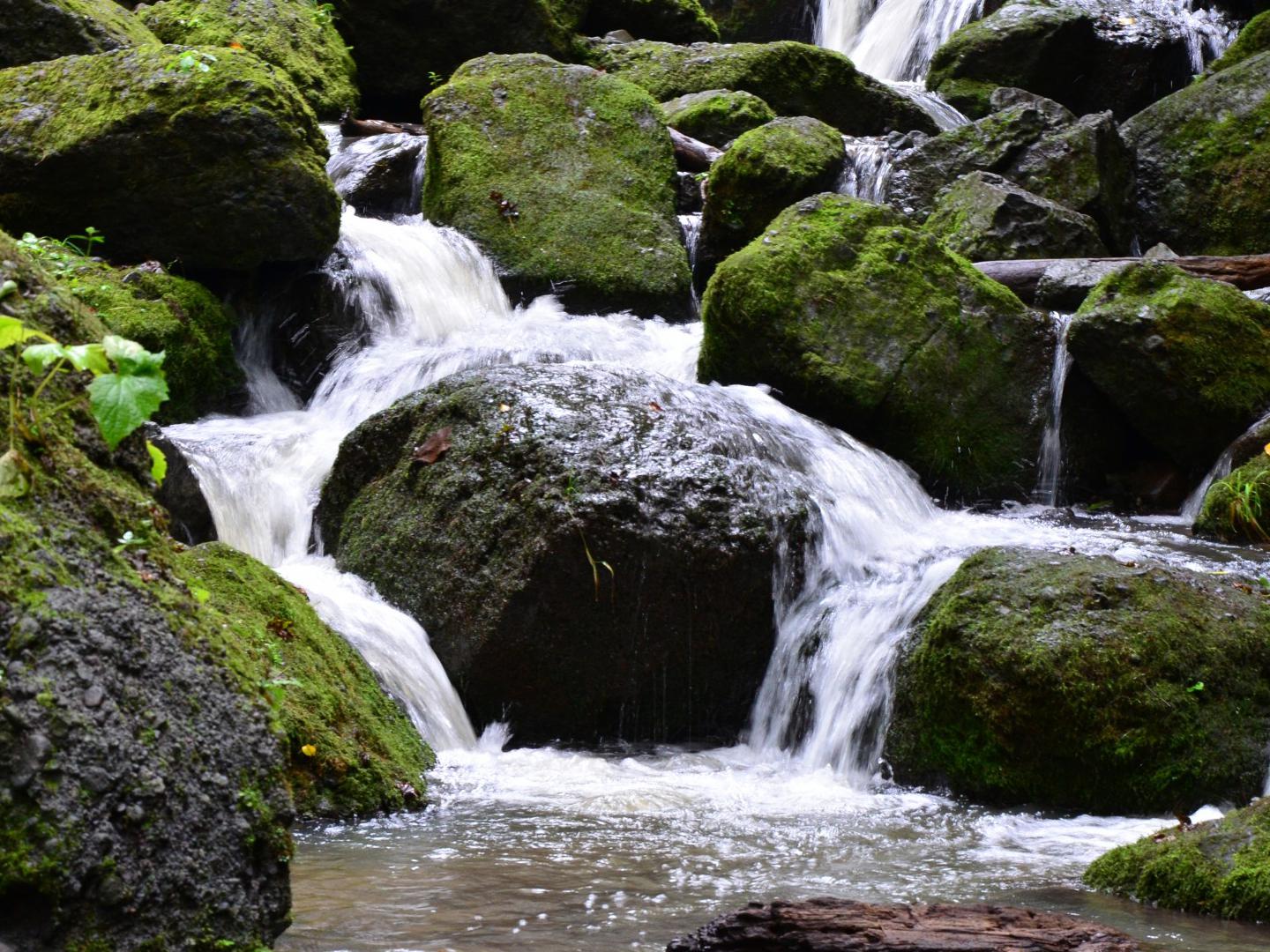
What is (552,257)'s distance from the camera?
35.3 ft

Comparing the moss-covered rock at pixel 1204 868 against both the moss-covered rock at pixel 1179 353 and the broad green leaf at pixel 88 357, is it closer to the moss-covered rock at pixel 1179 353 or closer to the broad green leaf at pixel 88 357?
the broad green leaf at pixel 88 357

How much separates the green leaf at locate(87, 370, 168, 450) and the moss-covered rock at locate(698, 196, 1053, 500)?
6.60 m

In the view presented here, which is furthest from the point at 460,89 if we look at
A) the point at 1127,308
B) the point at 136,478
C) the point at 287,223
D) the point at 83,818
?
the point at 83,818

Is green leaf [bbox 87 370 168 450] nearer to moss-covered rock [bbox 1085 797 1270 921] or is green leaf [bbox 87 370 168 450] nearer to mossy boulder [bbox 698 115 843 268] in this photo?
moss-covered rock [bbox 1085 797 1270 921]

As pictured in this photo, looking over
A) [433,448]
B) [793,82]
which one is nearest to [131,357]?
[433,448]

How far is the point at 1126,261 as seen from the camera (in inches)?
369

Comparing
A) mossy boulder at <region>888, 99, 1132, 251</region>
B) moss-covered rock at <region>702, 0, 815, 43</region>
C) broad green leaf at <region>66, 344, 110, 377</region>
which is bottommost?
broad green leaf at <region>66, 344, 110, 377</region>

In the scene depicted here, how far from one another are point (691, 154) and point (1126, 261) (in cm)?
505

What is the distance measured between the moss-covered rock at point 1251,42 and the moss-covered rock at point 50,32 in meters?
11.6

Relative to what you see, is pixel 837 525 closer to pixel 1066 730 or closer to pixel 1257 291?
pixel 1066 730

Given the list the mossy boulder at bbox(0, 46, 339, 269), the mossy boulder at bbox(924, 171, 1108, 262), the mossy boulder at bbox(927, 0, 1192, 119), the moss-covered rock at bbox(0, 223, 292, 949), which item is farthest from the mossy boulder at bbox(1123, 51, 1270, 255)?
the moss-covered rock at bbox(0, 223, 292, 949)

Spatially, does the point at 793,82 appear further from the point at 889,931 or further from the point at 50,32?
the point at 889,931

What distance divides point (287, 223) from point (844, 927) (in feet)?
25.2

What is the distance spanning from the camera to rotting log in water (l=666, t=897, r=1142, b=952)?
8.68ft
